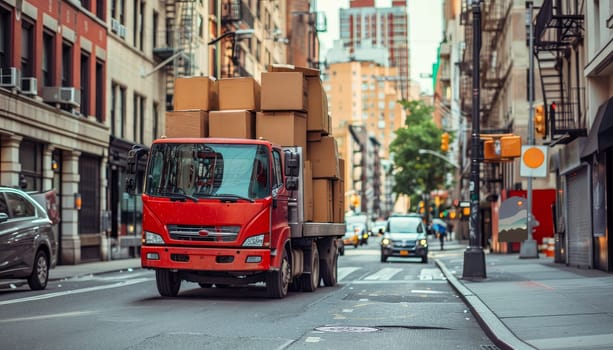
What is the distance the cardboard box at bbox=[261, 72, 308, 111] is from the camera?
18.4 metres

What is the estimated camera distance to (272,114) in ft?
60.4

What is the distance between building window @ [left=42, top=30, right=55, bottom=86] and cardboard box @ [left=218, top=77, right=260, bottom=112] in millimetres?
16112

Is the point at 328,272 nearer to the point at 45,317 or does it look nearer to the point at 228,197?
the point at 228,197

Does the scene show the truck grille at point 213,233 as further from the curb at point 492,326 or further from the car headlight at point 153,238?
the curb at point 492,326

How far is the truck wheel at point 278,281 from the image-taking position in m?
17.3

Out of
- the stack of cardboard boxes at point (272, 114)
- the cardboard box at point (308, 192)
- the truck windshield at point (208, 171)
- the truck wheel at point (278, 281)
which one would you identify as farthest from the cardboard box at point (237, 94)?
the truck wheel at point (278, 281)

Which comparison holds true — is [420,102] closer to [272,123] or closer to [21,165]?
[21,165]

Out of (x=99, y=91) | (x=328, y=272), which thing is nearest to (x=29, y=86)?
(x=99, y=91)

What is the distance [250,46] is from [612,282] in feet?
165

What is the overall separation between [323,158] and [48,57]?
16.7 meters

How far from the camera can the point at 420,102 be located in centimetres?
10712

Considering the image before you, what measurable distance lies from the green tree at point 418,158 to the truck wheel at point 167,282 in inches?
3349

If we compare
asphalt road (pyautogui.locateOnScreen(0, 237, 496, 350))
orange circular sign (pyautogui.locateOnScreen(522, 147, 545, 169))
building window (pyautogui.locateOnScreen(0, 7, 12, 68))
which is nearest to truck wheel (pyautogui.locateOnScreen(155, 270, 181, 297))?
asphalt road (pyautogui.locateOnScreen(0, 237, 496, 350))

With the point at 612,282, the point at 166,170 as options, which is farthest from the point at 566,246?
the point at 166,170
